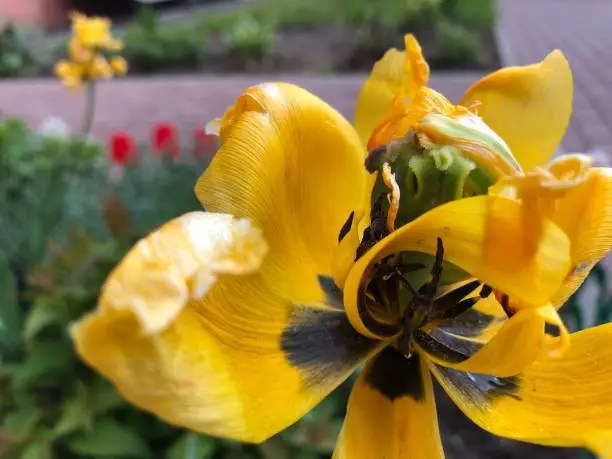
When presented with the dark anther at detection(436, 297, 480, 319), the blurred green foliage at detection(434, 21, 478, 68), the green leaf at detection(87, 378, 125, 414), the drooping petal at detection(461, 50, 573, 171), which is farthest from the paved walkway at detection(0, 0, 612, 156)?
Answer: the dark anther at detection(436, 297, 480, 319)

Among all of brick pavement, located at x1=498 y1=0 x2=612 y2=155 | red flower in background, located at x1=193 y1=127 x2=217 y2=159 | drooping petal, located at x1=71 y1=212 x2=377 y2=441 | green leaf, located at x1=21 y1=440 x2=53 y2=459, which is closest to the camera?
drooping petal, located at x1=71 y1=212 x2=377 y2=441

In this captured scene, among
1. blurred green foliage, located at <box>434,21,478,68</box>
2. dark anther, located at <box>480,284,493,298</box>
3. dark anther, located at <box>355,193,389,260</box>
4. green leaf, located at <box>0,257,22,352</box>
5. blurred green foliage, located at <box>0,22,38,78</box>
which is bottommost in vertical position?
blurred green foliage, located at <box>0,22,38,78</box>

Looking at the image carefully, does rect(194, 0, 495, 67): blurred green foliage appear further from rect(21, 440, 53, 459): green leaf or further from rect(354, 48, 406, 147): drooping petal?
rect(354, 48, 406, 147): drooping petal

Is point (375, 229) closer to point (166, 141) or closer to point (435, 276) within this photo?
point (435, 276)

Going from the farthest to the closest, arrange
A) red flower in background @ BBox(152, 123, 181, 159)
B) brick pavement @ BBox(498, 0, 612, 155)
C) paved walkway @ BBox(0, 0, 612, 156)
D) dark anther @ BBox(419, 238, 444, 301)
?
1. paved walkway @ BBox(0, 0, 612, 156)
2. brick pavement @ BBox(498, 0, 612, 155)
3. red flower in background @ BBox(152, 123, 181, 159)
4. dark anther @ BBox(419, 238, 444, 301)

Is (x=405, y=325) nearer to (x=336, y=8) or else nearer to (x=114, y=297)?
(x=114, y=297)

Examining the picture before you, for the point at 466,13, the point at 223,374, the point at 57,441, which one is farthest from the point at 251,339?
the point at 466,13

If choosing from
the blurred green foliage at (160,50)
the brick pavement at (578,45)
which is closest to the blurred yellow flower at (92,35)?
the brick pavement at (578,45)
